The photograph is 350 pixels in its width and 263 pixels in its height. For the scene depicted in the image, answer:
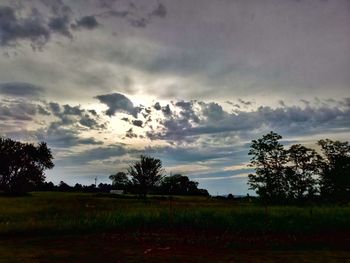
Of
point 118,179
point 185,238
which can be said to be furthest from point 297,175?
point 118,179

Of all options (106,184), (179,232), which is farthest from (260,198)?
(106,184)

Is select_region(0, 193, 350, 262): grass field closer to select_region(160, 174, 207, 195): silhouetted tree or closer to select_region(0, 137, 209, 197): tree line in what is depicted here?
select_region(0, 137, 209, 197): tree line

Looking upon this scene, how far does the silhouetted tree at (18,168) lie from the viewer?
82.0m

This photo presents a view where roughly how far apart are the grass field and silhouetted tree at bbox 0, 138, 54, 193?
62.4 m

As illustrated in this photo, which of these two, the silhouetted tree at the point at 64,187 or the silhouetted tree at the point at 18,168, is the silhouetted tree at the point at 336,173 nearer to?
the silhouetted tree at the point at 18,168

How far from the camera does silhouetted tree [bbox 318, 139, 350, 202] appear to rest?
71812mm

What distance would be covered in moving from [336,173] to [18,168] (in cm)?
7013

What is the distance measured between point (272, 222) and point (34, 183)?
7163cm

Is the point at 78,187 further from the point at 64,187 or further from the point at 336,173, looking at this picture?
the point at 336,173

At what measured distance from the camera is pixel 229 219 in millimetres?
25469

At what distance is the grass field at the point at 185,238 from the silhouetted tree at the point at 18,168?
205ft

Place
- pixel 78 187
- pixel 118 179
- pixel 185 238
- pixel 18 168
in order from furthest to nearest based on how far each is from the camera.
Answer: pixel 118 179 → pixel 78 187 → pixel 18 168 → pixel 185 238

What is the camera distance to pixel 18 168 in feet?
280

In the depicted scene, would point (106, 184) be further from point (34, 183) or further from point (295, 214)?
point (295, 214)
